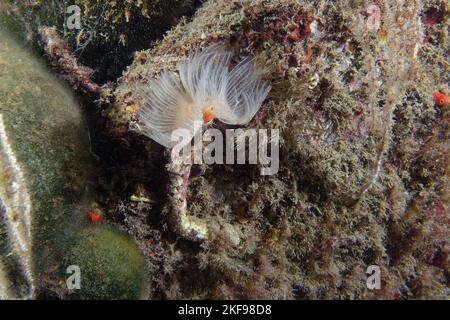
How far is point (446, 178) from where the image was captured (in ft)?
12.1

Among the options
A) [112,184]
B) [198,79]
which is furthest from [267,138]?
[112,184]

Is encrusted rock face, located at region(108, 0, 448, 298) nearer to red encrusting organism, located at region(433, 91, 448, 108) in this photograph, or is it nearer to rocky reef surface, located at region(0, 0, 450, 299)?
rocky reef surface, located at region(0, 0, 450, 299)

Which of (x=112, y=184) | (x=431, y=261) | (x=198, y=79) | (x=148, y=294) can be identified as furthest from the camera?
(x=431, y=261)

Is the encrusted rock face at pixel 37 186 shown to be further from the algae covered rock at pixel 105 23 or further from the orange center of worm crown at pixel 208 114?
the orange center of worm crown at pixel 208 114

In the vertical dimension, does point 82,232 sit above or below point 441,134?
below

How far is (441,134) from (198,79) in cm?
301

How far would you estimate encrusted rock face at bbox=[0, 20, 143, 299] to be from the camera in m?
2.92

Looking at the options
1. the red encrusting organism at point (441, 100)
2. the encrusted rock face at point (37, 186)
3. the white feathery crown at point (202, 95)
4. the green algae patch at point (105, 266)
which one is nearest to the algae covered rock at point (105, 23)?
the encrusted rock face at point (37, 186)

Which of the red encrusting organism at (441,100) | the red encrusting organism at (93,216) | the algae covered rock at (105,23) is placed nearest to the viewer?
the red encrusting organism at (93,216)

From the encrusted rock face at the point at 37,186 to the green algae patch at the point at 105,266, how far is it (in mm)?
35

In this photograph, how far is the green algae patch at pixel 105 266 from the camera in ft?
9.68

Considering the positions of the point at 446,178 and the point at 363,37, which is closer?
the point at 363,37

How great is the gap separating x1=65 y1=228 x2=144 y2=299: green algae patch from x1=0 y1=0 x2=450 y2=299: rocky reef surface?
0.08ft
